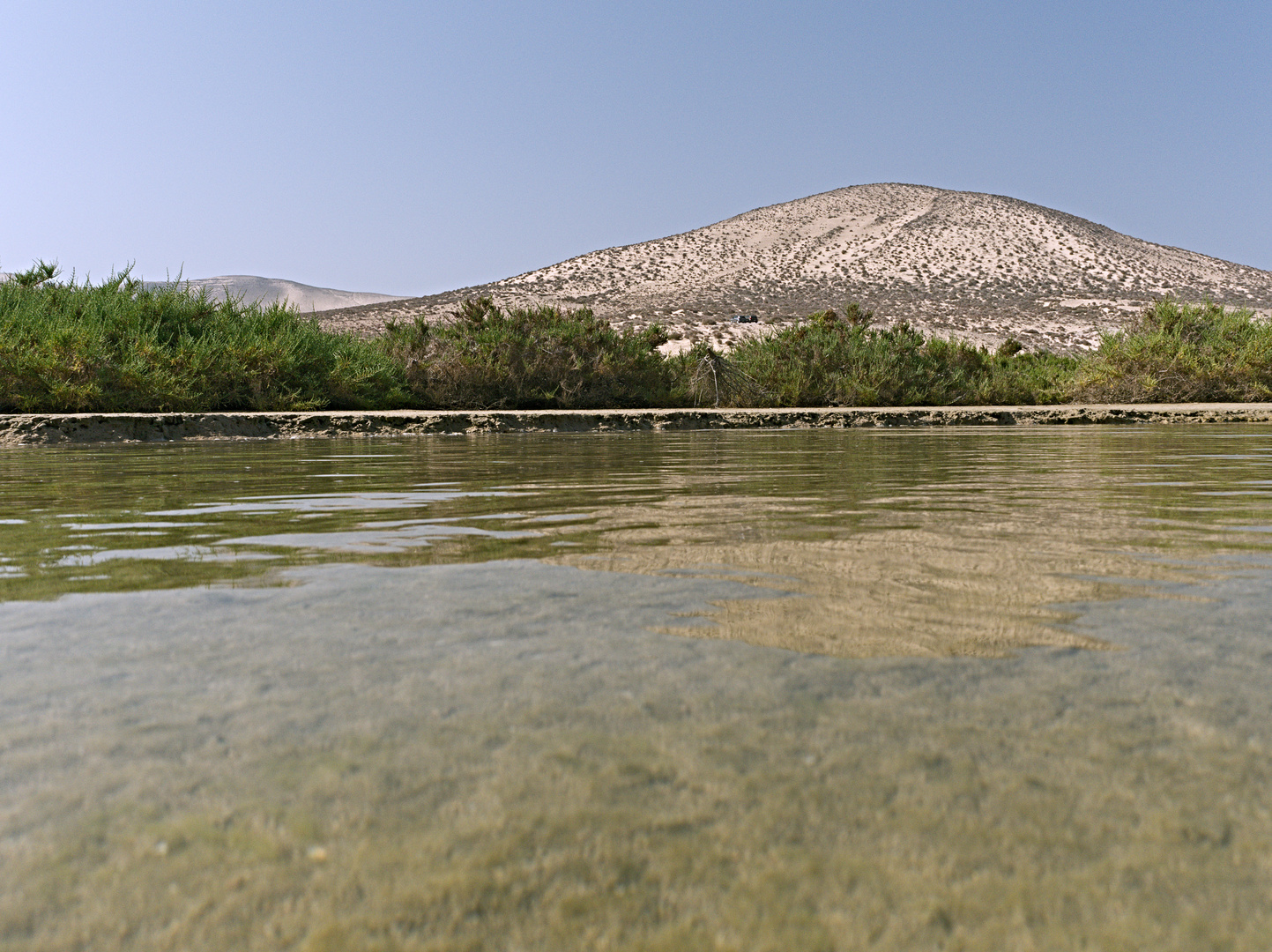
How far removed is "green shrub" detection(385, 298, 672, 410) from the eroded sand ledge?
2.53 m

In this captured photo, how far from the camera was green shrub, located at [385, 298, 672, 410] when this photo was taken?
13.2 meters

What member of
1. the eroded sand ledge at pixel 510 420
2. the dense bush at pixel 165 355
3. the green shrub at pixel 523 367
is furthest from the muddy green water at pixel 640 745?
the green shrub at pixel 523 367

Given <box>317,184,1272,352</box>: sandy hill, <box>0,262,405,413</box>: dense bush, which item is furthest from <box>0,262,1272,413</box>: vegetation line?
<box>317,184,1272,352</box>: sandy hill

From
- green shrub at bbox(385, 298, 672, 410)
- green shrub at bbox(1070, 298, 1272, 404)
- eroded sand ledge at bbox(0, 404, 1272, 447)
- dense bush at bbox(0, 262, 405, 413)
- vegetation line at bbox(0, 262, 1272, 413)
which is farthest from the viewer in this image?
green shrub at bbox(1070, 298, 1272, 404)

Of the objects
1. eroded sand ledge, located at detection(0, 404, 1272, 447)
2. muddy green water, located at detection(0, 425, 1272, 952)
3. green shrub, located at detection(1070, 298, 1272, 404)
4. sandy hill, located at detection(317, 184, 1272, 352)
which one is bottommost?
muddy green water, located at detection(0, 425, 1272, 952)

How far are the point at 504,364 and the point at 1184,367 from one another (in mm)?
9776

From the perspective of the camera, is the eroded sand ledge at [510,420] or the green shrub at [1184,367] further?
the green shrub at [1184,367]

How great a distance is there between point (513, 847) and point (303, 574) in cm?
154

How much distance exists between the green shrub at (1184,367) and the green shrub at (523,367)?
6.67m

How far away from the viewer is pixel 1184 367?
14.1 meters

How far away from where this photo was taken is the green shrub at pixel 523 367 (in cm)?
1320

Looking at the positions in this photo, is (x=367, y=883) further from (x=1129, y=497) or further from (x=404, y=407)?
(x=404, y=407)

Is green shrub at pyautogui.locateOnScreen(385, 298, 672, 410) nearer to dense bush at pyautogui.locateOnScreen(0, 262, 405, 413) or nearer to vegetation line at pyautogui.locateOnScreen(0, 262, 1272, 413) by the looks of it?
vegetation line at pyautogui.locateOnScreen(0, 262, 1272, 413)

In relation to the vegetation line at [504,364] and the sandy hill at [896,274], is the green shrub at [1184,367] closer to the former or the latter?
the vegetation line at [504,364]
